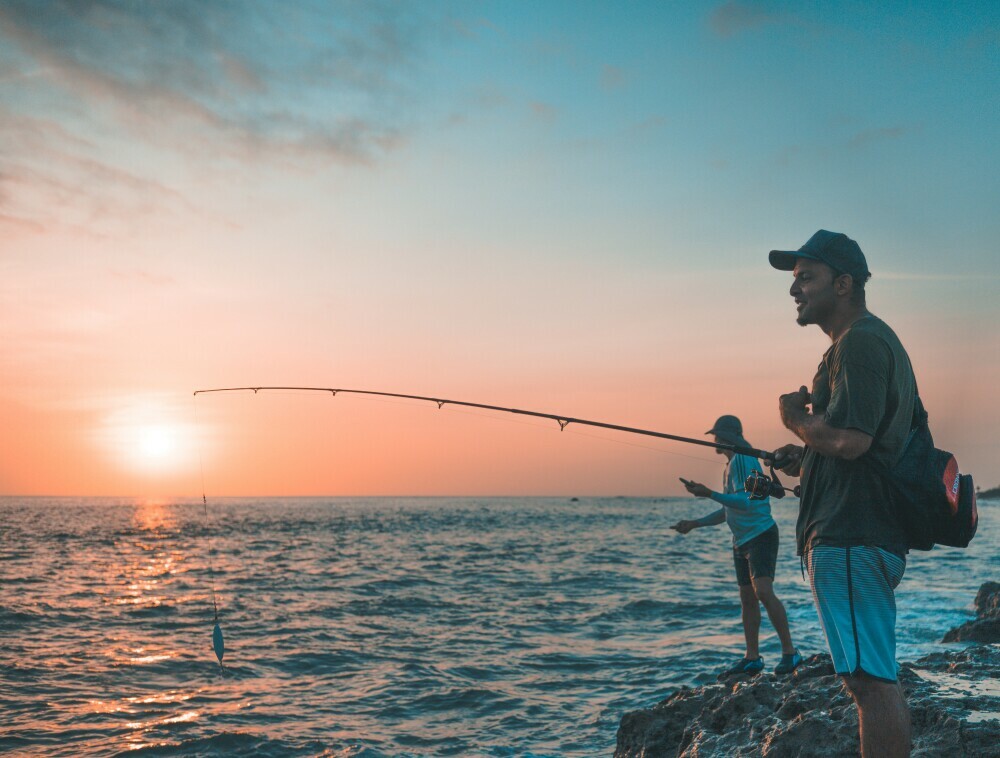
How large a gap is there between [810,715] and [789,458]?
1.80 meters

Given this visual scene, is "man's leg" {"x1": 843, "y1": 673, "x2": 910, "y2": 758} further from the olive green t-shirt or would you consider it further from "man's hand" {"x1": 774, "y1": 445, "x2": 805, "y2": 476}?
"man's hand" {"x1": 774, "y1": 445, "x2": 805, "y2": 476}

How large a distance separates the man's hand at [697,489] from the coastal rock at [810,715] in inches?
54.3

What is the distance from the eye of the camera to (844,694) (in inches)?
183

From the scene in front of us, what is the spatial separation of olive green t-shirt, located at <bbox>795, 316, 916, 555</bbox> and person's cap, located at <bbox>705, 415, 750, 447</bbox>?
3766 mm

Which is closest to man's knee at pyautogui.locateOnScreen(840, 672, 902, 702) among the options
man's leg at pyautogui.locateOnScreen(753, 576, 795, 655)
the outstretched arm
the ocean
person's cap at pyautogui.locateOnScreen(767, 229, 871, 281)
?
person's cap at pyautogui.locateOnScreen(767, 229, 871, 281)

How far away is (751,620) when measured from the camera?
261 inches

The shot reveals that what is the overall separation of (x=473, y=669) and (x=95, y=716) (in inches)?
174

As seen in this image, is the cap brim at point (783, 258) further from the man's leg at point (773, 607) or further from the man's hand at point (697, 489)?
the man's leg at point (773, 607)

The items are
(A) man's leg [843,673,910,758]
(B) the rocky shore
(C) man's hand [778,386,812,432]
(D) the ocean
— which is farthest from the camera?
(D) the ocean

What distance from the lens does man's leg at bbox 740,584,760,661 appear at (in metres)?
6.56

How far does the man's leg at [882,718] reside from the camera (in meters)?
2.79

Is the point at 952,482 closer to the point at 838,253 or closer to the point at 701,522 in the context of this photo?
the point at 838,253

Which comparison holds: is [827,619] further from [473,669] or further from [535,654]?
[535,654]

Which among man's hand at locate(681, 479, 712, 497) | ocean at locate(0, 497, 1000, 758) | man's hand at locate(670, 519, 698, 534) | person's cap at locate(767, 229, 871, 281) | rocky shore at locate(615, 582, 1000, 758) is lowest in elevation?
ocean at locate(0, 497, 1000, 758)
